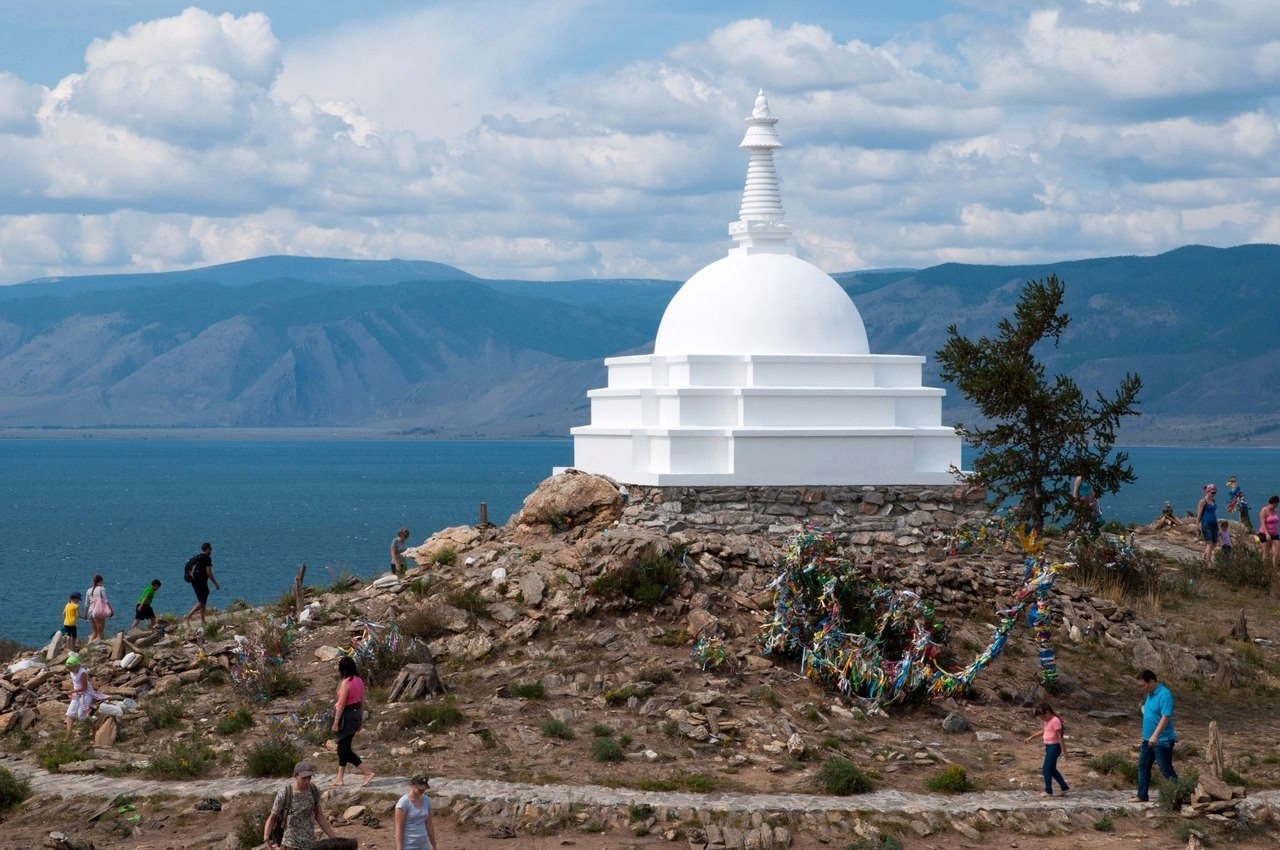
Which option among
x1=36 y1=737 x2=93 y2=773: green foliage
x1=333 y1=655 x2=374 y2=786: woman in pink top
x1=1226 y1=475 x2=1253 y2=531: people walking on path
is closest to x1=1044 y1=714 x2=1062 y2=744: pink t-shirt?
x1=333 y1=655 x2=374 y2=786: woman in pink top

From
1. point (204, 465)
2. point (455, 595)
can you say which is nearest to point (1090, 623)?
point (455, 595)

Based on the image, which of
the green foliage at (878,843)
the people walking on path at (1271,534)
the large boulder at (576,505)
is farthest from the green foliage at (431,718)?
the people walking on path at (1271,534)

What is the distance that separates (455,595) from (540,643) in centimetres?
169

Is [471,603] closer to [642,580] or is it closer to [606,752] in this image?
[642,580]

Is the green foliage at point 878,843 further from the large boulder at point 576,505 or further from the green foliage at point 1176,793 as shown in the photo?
the large boulder at point 576,505

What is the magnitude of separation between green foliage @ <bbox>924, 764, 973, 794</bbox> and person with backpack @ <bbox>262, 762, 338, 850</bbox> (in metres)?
6.72

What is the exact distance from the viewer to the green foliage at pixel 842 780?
A: 17.0 m

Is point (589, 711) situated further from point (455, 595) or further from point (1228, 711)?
point (1228, 711)

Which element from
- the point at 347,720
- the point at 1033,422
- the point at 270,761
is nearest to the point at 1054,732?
the point at 347,720

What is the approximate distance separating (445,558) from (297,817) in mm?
9593

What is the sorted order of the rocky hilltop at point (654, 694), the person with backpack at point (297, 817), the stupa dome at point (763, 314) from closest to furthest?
the person with backpack at point (297, 817), the rocky hilltop at point (654, 694), the stupa dome at point (763, 314)

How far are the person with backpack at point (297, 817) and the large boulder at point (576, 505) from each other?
956 centimetres

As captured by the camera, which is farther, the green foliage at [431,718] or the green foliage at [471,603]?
the green foliage at [471,603]

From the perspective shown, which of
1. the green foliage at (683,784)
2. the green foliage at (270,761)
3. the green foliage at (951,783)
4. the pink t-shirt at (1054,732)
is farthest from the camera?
the green foliage at (270,761)
